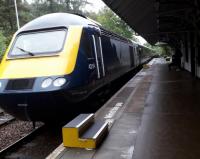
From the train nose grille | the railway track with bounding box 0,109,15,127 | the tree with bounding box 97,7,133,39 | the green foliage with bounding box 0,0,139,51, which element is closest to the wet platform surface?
the train nose grille

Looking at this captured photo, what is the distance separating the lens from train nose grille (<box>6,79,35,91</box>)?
796 centimetres

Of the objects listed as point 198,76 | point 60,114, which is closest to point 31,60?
point 60,114

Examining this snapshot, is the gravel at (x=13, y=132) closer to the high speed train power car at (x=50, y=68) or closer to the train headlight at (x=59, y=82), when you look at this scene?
the high speed train power car at (x=50, y=68)

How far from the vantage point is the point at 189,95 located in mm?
11742

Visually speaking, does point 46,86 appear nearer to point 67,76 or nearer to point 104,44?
point 67,76

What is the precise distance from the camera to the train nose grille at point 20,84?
26.1 ft

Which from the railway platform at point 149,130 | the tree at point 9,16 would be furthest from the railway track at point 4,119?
the tree at point 9,16

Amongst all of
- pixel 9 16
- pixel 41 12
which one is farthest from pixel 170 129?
pixel 41 12

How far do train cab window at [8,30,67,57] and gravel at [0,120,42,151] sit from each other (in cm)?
212

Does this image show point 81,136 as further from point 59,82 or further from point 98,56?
point 98,56

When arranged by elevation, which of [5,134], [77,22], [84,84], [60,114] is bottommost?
[5,134]

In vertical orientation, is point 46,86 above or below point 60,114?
above

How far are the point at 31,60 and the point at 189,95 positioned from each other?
564 centimetres

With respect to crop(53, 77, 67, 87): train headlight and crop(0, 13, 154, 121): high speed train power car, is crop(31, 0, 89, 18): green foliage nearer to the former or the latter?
crop(0, 13, 154, 121): high speed train power car
